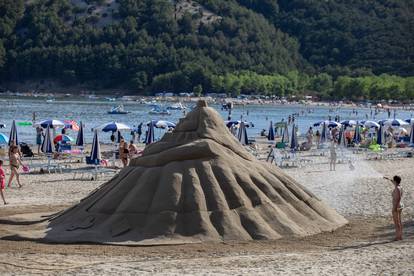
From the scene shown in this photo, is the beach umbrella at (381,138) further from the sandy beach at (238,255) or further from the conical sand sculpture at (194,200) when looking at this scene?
the conical sand sculpture at (194,200)

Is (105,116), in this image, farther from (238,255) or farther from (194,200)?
(238,255)

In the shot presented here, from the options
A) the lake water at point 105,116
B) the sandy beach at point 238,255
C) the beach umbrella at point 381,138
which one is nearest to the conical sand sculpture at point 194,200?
the sandy beach at point 238,255

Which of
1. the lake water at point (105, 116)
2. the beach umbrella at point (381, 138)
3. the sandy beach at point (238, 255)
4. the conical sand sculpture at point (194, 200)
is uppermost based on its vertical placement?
the conical sand sculpture at point (194, 200)

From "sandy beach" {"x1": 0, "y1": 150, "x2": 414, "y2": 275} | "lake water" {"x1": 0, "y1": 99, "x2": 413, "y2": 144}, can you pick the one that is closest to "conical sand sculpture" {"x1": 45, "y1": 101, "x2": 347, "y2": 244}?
"sandy beach" {"x1": 0, "y1": 150, "x2": 414, "y2": 275}

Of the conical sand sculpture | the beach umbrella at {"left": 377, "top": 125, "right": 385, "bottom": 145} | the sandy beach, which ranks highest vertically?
the conical sand sculpture

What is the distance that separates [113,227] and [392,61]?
18568cm

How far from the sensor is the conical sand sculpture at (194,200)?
52.9 feet

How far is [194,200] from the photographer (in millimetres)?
16250

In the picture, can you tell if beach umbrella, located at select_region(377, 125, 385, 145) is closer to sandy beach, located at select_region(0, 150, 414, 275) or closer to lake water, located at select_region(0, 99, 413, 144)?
lake water, located at select_region(0, 99, 413, 144)

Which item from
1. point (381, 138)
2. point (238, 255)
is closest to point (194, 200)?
point (238, 255)

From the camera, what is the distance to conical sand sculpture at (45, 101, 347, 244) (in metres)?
16.1

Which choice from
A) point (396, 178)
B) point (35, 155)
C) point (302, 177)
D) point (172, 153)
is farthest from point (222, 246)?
point (35, 155)

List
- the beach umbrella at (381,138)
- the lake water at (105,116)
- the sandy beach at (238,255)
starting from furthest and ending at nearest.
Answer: the lake water at (105,116) < the beach umbrella at (381,138) < the sandy beach at (238,255)

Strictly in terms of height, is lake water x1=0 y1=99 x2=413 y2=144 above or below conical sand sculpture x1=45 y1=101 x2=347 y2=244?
below
